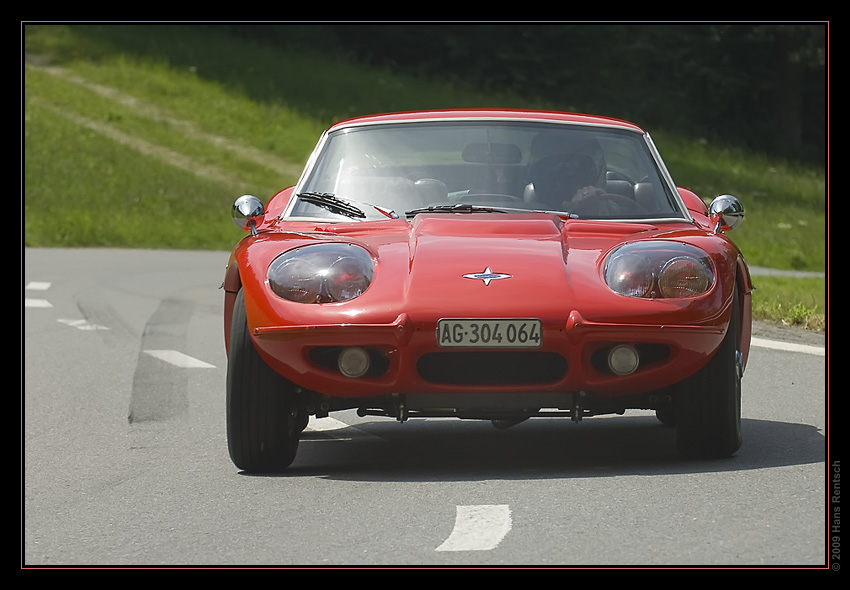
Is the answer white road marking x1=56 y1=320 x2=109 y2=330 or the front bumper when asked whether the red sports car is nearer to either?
the front bumper

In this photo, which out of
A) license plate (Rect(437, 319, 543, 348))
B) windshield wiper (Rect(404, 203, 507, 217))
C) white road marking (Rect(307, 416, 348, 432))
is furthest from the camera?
white road marking (Rect(307, 416, 348, 432))

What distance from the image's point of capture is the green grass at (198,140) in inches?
1020

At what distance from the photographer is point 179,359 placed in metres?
10.4

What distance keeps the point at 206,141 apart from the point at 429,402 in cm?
3067

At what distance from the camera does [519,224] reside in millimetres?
6348

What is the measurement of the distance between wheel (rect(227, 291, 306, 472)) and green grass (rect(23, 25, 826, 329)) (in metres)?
10.9

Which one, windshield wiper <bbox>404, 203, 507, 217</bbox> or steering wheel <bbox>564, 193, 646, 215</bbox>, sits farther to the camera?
steering wheel <bbox>564, 193, 646, 215</bbox>

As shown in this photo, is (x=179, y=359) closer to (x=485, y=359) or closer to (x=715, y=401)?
(x=485, y=359)

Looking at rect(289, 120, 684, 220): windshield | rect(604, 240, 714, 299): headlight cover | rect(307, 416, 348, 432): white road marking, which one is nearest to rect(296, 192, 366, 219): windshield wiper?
rect(289, 120, 684, 220): windshield

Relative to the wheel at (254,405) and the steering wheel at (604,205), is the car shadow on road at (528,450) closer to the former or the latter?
the wheel at (254,405)

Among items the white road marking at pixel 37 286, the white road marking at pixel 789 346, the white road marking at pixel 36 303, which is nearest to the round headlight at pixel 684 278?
the white road marking at pixel 789 346

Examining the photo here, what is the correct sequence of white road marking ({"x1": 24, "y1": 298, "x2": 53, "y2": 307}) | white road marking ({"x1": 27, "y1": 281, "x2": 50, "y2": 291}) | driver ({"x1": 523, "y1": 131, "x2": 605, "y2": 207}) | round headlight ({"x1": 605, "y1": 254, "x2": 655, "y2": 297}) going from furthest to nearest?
white road marking ({"x1": 27, "y1": 281, "x2": 50, "y2": 291}), white road marking ({"x1": 24, "y1": 298, "x2": 53, "y2": 307}), driver ({"x1": 523, "y1": 131, "x2": 605, "y2": 207}), round headlight ({"x1": 605, "y1": 254, "x2": 655, "y2": 297})

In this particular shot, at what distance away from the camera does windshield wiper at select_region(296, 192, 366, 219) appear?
675 centimetres
